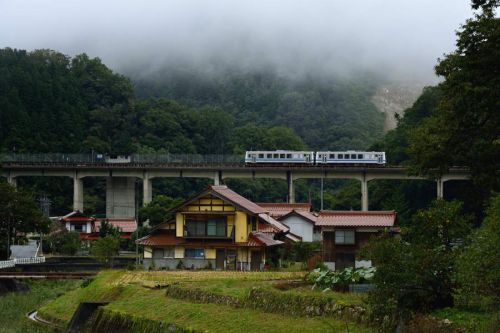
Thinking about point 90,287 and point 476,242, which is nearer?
point 476,242

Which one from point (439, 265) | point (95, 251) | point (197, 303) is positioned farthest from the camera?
point (95, 251)

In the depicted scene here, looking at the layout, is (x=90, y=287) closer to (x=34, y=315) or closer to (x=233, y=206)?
(x=34, y=315)

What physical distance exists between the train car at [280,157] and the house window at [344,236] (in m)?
44.9

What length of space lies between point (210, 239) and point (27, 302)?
28.8ft

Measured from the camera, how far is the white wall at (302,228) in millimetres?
52894

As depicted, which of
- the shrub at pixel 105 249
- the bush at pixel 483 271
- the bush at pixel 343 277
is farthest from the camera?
the shrub at pixel 105 249

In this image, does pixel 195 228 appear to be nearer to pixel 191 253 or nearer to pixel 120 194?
pixel 191 253

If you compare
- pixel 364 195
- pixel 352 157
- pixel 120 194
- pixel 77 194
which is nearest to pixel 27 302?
pixel 364 195

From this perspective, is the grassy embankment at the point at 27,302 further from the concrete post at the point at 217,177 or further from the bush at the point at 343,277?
the concrete post at the point at 217,177

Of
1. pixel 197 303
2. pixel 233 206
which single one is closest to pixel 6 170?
pixel 233 206

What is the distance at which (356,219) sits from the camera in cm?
3972

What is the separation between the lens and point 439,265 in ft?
59.3

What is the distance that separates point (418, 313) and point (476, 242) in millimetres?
1894

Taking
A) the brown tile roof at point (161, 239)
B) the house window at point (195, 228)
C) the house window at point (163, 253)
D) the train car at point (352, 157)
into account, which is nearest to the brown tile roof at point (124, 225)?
the train car at point (352, 157)
